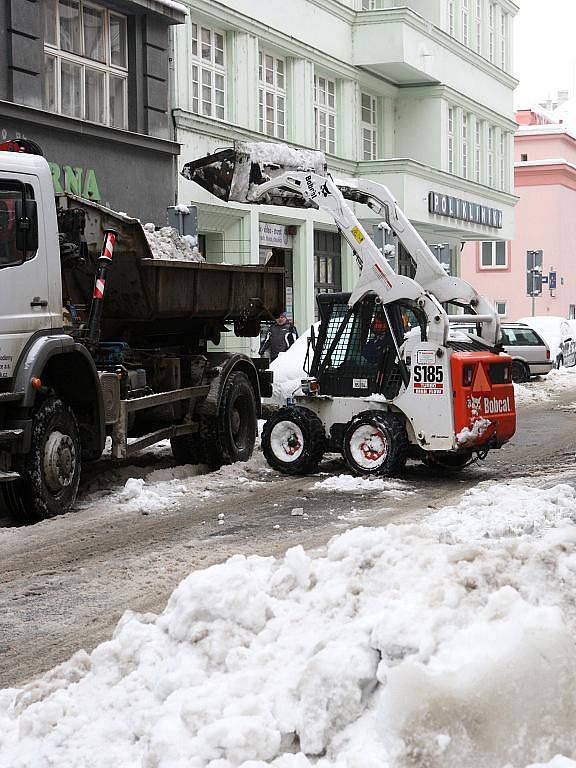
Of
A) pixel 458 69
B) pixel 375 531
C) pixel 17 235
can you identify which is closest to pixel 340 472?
pixel 17 235

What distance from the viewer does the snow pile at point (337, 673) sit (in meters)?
4.31

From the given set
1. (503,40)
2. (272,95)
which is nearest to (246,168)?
(272,95)

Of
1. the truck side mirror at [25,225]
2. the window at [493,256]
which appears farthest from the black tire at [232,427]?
the window at [493,256]

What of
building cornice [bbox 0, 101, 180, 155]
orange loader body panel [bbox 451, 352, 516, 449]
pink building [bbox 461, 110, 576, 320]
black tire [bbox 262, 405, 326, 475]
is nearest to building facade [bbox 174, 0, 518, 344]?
building cornice [bbox 0, 101, 180, 155]

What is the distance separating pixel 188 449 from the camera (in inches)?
530

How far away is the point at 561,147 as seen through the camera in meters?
63.2

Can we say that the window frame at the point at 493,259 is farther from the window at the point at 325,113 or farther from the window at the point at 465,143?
the window at the point at 325,113

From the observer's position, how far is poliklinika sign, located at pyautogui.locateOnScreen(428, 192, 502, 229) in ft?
113

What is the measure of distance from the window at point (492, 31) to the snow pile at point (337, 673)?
124 feet

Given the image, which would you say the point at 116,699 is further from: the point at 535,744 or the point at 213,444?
the point at 213,444

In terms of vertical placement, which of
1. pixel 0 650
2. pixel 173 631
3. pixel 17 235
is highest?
pixel 17 235

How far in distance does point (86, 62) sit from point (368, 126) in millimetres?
14147

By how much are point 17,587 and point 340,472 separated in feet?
18.5

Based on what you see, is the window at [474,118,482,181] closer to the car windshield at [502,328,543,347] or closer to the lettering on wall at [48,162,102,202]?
the car windshield at [502,328,543,347]
